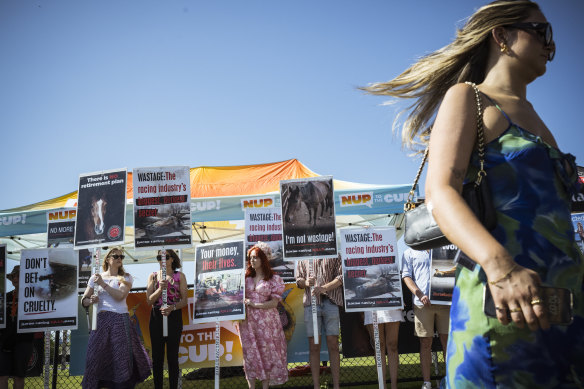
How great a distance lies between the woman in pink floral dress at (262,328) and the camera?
7.00 metres

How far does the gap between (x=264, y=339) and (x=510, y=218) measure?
20.0 feet

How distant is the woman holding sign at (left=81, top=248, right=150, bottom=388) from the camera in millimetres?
6723

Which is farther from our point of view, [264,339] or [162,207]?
[264,339]

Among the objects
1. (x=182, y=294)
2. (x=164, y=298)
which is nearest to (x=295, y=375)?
(x=182, y=294)

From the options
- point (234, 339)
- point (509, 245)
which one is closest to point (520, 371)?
point (509, 245)

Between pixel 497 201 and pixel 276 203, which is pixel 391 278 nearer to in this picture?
pixel 276 203

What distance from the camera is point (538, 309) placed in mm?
1247

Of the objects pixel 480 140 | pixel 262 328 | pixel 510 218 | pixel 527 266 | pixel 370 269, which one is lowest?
pixel 262 328

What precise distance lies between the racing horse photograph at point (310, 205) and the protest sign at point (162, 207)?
1.35 meters

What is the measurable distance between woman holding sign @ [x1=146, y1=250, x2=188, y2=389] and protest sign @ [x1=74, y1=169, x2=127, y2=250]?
97 centimetres

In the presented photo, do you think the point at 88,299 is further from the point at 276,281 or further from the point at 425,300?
the point at 425,300

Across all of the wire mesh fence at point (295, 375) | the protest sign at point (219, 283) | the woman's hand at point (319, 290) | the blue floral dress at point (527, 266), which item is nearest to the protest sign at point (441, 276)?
the woman's hand at point (319, 290)

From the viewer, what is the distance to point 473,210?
146 cm

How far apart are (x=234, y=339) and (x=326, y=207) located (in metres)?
3.02
